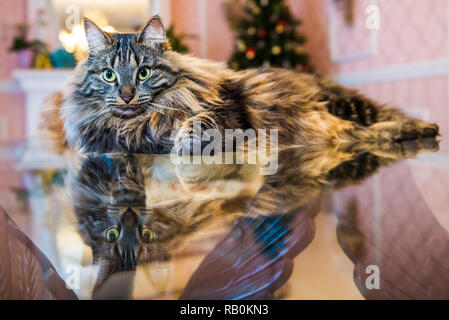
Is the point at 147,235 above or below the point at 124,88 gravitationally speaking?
below

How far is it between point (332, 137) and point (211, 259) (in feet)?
3.72

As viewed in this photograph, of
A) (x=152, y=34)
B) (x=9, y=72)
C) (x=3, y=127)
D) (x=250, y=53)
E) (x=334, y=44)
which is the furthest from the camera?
(x=9, y=72)

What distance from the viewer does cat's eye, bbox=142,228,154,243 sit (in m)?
0.44

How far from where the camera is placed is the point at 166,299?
13.3 inches

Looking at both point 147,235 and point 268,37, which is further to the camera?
point 268,37

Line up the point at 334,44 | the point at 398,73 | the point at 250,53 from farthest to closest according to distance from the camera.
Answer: the point at 334,44
the point at 250,53
the point at 398,73

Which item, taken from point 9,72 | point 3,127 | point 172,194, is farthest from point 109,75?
point 9,72

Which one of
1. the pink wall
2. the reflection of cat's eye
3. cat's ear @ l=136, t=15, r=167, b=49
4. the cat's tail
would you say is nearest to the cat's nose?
cat's ear @ l=136, t=15, r=167, b=49

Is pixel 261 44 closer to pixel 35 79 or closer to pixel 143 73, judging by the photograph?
pixel 35 79

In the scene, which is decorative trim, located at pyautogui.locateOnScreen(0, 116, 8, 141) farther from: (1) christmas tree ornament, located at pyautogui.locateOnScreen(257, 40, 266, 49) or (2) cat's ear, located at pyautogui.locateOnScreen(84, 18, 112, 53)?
(2) cat's ear, located at pyautogui.locateOnScreen(84, 18, 112, 53)

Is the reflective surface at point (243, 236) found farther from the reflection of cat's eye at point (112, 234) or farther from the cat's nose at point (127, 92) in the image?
the cat's nose at point (127, 92)

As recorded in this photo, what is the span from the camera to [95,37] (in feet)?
3.43

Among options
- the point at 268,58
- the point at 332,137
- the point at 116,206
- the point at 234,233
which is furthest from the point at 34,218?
the point at 268,58

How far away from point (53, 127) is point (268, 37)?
2727mm
